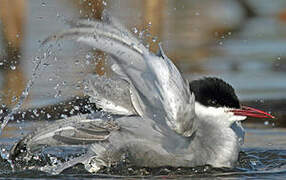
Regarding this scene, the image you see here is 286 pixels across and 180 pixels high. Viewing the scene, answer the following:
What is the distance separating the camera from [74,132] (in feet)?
23.2

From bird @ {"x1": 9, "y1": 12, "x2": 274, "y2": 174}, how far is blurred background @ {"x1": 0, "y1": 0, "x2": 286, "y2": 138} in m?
1.90

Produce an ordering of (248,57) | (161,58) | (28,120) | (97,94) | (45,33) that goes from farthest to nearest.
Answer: (45,33), (248,57), (28,120), (97,94), (161,58)

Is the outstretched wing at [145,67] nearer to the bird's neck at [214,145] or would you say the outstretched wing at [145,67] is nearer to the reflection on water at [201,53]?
the bird's neck at [214,145]

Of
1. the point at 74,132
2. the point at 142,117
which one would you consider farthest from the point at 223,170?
the point at 74,132

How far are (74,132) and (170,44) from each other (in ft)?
16.4

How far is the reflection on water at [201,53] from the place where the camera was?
7.41 metres

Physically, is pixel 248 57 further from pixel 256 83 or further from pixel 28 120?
pixel 28 120

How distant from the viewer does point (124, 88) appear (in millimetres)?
7301

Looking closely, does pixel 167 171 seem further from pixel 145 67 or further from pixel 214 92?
pixel 145 67

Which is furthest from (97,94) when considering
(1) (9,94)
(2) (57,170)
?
(1) (9,94)

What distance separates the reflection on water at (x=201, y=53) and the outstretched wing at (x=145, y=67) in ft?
1.62

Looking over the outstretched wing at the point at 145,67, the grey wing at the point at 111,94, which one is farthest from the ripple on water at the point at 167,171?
the grey wing at the point at 111,94

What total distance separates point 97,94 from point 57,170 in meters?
0.83

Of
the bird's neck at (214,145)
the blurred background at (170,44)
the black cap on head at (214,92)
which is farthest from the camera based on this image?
the blurred background at (170,44)
